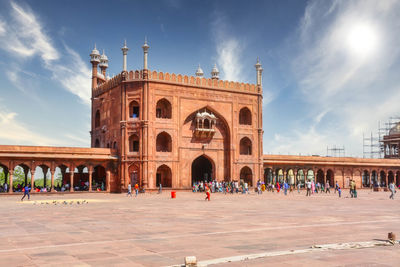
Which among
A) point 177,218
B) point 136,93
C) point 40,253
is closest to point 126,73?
point 136,93

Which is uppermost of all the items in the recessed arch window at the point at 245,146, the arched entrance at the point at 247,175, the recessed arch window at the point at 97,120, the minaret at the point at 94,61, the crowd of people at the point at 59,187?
the minaret at the point at 94,61

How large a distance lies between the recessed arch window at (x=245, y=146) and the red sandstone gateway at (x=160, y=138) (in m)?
0.09

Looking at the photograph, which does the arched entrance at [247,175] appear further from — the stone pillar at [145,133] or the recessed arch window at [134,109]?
Answer: the recessed arch window at [134,109]

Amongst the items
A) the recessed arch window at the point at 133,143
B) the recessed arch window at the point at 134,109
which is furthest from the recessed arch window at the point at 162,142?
the recessed arch window at the point at 134,109

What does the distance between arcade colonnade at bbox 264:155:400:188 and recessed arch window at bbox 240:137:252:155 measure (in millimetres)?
2304

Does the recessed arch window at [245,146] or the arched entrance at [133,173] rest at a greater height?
the recessed arch window at [245,146]

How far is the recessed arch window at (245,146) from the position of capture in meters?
39.9

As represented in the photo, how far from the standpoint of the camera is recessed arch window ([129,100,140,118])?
35.4 metres

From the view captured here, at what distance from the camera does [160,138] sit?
36.7 metres

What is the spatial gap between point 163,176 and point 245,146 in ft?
29.1

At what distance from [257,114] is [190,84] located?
24.4ft

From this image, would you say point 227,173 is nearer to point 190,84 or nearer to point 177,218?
point 190,84

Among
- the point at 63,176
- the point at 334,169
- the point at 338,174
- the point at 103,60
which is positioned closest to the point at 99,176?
the point at 63,176

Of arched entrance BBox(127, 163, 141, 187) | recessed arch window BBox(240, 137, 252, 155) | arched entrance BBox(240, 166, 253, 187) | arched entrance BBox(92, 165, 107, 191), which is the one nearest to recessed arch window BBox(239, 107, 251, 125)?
recessed arch window BBox(240, 137, 252, 155)
